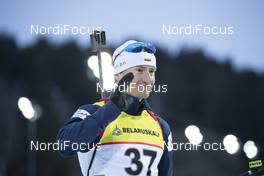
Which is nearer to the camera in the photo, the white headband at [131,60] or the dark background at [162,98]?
the white headband at [131,60]

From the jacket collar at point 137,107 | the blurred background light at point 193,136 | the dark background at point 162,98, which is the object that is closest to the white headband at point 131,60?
the jacket collar at point 137,107

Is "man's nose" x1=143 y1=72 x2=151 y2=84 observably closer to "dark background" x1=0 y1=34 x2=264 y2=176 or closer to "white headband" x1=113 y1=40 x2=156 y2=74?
"white headband" x1=113 y1=40 x2=156 y2=74

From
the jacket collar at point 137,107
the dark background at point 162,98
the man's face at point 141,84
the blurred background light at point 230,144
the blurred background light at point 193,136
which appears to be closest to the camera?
the man's face at point 141,84

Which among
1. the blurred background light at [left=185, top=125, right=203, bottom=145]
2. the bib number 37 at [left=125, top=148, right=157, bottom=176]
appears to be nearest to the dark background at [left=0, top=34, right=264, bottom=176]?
the blurred background light at [left=185, top=125, right=203, bottom=145]

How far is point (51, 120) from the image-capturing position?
43.8 meters

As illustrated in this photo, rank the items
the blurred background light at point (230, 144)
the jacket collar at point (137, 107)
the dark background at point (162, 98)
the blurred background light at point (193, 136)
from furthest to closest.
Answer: the dark background at point (162, 98), the blurred background light at point (193, 136), the blurred background light at point (230, 144), the jacket collar at point (137, 107)

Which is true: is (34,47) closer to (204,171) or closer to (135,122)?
(204,171)

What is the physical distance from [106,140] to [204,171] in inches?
1714

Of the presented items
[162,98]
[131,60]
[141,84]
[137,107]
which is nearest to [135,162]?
[137,107]

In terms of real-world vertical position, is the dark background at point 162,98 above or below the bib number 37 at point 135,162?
below

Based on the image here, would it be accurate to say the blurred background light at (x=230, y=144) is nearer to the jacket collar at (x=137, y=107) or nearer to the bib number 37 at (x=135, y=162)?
the jacket collar at (x=137, y=107)

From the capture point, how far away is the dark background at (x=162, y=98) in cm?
4656

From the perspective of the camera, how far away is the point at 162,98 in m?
66.2

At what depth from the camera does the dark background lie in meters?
46.6
